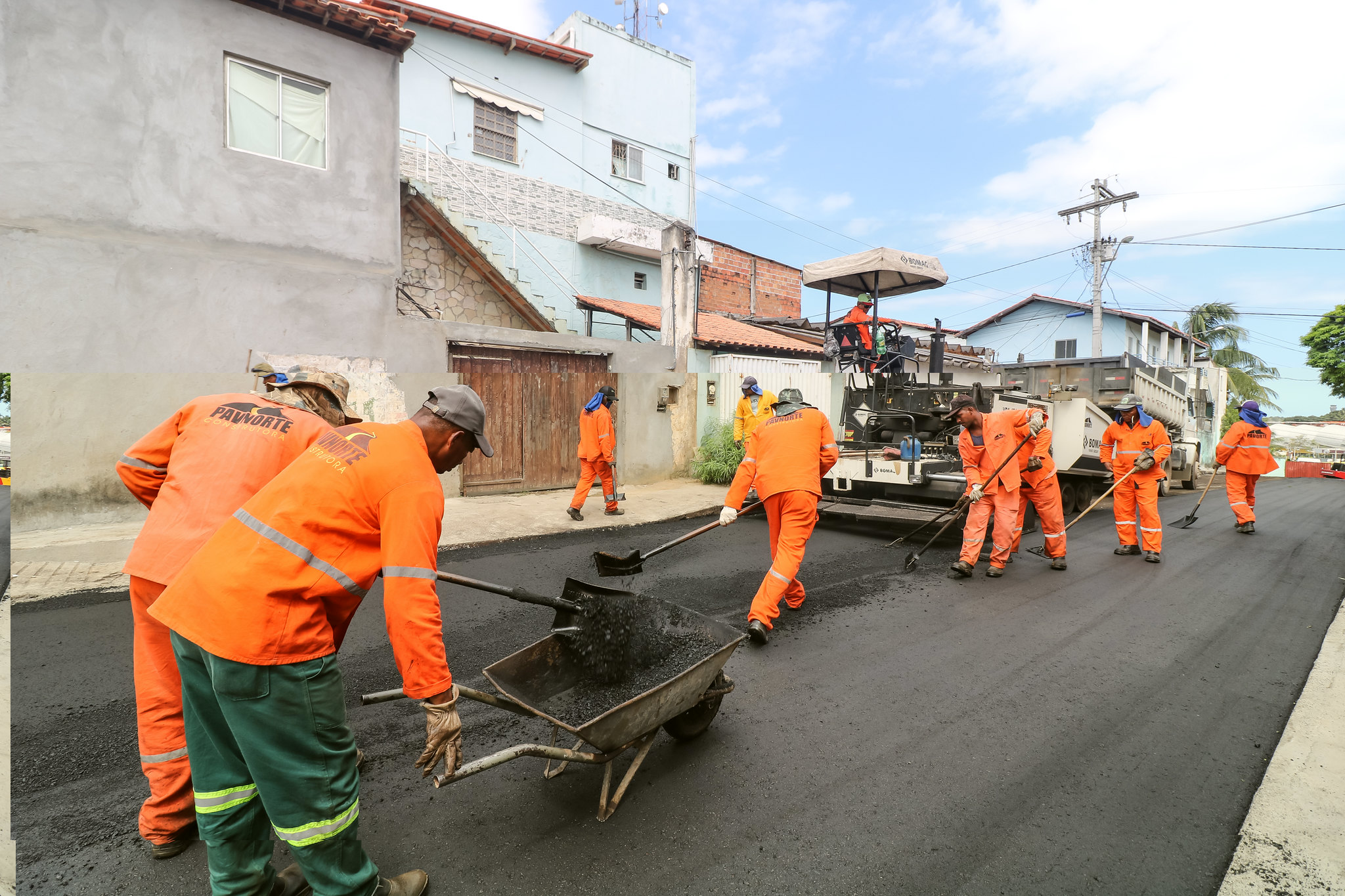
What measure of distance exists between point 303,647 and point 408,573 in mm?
339

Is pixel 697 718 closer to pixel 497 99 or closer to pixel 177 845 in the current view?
pixel 177 845

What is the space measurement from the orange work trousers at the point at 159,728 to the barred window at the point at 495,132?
14.9 meters

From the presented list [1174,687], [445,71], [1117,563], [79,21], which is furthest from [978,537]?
[445,71]

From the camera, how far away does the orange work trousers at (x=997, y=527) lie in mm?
6176

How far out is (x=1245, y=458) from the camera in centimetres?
835

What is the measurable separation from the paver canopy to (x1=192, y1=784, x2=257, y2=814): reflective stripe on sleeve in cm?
806

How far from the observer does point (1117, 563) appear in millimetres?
6754

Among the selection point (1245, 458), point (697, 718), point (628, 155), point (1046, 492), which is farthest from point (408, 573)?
point (628, 155)

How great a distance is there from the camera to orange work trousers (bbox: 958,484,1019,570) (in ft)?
20.3

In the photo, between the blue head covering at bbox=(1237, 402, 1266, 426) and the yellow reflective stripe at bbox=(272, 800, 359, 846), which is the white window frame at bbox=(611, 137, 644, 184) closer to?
the blue head covering at bbox=(1237, 402, 1266, 426)

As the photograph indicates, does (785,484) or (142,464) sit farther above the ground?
(142,464)

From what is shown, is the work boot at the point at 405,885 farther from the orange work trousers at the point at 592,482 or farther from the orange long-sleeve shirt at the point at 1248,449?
the orange long-sleeve shirt at the point at 1248,449

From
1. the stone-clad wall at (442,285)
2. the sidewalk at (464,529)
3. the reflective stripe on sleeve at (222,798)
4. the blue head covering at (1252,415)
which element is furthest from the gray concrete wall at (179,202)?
the blue head covering at (1252,415)

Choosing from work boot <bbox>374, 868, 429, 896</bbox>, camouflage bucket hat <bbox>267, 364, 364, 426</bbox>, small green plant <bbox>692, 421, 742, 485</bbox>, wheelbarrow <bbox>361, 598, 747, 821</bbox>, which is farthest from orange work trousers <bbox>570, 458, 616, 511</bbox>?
work boot <bbox>374, 868, 429, 896</bbox>
